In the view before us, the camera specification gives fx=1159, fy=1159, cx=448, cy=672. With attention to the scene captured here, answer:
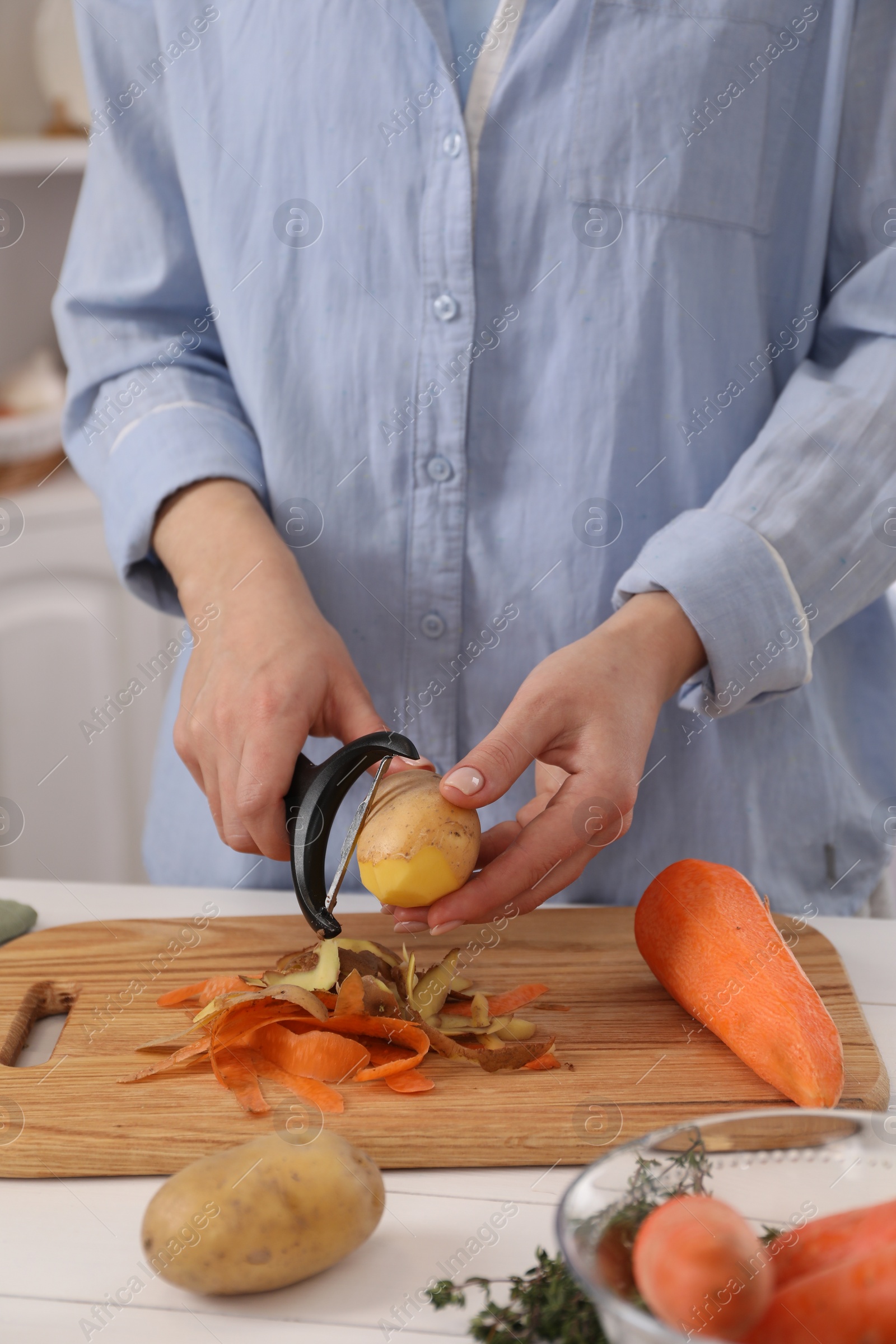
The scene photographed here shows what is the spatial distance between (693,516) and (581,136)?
0.32 m

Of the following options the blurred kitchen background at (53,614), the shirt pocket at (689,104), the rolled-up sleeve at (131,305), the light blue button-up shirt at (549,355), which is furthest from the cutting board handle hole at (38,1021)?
the blurred kitchen background at (53,614)

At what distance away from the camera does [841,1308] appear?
404mm

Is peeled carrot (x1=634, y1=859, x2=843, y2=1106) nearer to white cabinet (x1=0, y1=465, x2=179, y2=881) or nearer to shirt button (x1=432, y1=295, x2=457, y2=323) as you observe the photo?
shirt button (x1=432, y1=295, x2=457, y2=323)

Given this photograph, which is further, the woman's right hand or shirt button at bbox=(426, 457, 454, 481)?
shirt button at bbox=(426, 457, 454, 481)

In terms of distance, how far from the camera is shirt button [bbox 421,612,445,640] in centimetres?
103

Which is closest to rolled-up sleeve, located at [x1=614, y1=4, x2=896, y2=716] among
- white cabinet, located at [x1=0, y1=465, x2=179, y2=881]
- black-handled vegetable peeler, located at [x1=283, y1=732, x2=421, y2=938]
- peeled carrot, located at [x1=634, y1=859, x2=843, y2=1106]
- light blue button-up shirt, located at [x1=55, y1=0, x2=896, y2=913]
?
light blue button-up shirt, located at [x1=55, y1=0, x2=896, y2=913]

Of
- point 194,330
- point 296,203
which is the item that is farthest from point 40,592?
point 296,203

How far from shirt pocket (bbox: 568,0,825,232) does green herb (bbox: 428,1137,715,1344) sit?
2.46ft

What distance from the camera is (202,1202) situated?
545 mm

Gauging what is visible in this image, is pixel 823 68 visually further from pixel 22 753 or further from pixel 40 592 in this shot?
pixel 22 753

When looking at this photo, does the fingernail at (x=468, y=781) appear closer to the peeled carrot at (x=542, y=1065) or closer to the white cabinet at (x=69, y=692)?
the peeled carrot at (x=542, y=1065)

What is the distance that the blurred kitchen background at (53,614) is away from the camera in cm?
218

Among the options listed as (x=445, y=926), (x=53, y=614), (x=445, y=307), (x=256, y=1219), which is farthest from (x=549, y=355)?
(x=53, y=614)

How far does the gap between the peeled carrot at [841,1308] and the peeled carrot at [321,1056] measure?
0.38 m
